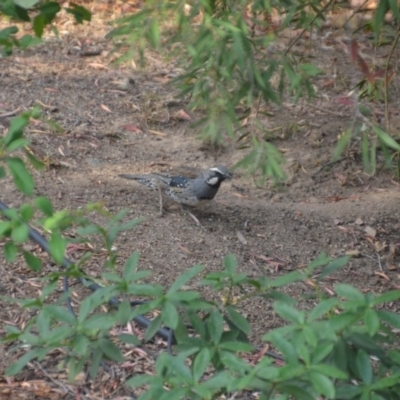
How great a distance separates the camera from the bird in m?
6.54

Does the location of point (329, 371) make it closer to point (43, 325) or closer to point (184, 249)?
point (43, 325)

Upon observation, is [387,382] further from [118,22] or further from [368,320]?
[118,22]

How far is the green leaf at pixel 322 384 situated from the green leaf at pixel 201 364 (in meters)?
0.29

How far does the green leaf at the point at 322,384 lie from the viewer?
223 cm

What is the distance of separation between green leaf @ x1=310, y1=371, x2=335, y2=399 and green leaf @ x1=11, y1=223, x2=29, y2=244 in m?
0.87

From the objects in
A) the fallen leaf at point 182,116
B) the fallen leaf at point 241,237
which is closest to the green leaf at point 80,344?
the fallen leaf at point 241,237

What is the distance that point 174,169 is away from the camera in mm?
7277

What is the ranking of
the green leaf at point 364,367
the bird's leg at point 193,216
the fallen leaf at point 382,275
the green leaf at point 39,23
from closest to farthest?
the green leaf at point 364,367 < the green leaf at point 39,23 < the fallen leaf at point 382,275 < the bird's leg at point 193,216

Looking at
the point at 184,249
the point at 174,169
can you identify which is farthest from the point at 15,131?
the point at 174,169

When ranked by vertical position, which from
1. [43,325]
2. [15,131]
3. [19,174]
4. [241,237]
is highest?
[15,131]

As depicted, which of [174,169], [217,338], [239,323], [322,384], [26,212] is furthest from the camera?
[174,169]

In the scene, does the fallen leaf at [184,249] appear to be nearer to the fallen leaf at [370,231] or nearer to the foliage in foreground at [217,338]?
the fallen leaf at [370,231]

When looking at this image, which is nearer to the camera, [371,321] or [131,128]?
[371,321]

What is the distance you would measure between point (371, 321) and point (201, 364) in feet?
1.61
